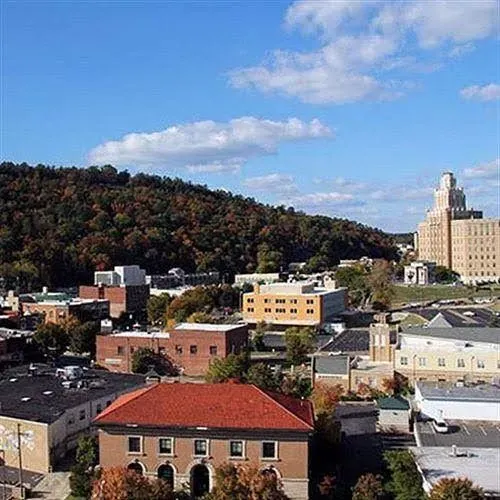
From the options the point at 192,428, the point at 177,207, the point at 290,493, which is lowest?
the point at 290,493

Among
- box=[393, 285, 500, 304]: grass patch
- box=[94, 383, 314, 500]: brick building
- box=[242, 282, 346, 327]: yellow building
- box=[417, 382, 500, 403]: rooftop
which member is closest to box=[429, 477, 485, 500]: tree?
box=[94, 383, 314, 500]: brick building

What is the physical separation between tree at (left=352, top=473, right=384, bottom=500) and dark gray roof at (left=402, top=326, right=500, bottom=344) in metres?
17.6

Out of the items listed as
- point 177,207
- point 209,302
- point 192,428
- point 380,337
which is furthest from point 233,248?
point 192,428

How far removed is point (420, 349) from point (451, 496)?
59.0 feet

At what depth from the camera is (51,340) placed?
46.4m

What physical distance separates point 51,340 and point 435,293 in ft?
159

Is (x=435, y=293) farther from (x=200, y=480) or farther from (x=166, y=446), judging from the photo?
(x=166, y=446)

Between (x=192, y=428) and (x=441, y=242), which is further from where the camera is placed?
(x=441, y=242)

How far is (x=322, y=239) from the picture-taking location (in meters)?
122

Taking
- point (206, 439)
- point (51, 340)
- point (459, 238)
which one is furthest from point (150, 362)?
point (459, 238)

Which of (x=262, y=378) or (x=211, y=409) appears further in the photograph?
(x=262, y=378)

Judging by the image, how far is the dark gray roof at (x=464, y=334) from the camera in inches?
1400

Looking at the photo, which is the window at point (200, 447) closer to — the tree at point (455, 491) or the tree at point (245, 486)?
the tree at point (245, 486)

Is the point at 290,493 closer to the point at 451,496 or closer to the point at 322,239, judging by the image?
the point at 451,496
